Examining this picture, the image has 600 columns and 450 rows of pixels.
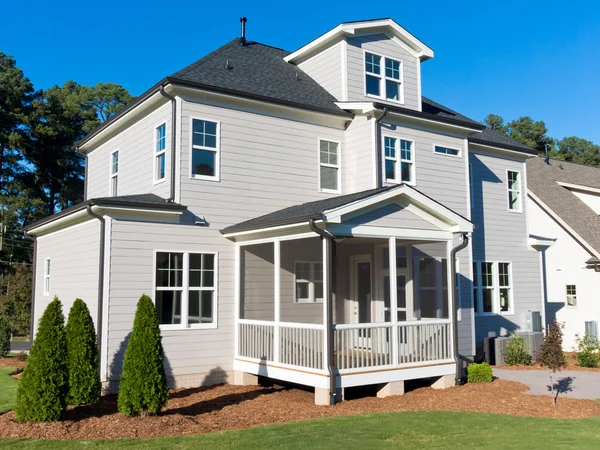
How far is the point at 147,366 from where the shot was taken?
9117 millimetres

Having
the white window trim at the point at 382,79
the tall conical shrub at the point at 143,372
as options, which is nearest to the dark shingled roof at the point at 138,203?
the tall conical shrub at the point at 143,372

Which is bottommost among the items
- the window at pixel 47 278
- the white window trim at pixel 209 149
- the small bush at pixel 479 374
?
the small bush at pixel 479 374

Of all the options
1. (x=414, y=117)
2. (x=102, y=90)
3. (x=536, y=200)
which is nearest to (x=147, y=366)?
(x=414, y=117)

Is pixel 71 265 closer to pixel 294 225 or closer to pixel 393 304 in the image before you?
pixel 294 225

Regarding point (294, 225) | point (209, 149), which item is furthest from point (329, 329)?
point (209, 149)

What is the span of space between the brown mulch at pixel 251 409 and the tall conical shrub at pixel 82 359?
277 millimetres

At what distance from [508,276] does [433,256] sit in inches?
159

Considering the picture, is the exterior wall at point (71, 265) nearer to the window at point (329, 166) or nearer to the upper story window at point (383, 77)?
the window at point (329, 166)

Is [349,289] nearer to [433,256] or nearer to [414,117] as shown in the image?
Result: [433,256]

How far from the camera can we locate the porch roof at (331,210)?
10742 mm

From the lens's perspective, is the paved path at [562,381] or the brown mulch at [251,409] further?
the paved path at [562,381]

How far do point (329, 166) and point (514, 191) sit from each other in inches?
300

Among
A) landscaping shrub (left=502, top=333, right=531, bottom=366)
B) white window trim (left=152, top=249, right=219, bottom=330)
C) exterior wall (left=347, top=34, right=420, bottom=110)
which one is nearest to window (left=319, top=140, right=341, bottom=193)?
exterior wall (left=347, top=34, right=420, bottom=110)

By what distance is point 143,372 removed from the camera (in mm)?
9070
